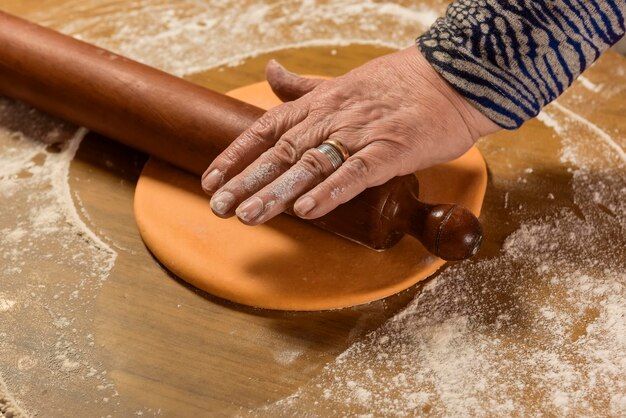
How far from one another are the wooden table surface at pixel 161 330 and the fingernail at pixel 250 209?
0.25 metres

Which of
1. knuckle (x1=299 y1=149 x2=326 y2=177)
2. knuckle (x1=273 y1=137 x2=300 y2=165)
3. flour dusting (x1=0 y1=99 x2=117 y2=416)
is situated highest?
knuckle (x1=299 y1=149 x2=326 y2=177)

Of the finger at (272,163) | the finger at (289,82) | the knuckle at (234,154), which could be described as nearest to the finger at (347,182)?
the finger at (272,163)

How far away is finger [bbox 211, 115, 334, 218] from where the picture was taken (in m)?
1.32

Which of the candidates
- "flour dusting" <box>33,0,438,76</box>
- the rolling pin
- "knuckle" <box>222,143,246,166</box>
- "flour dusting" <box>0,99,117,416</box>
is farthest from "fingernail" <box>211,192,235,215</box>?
"flour dusting" <box>33,0,438,76</box>

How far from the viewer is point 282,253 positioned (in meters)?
1.48

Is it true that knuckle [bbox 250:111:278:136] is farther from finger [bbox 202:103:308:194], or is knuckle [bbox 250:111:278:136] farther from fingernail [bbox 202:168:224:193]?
fingernail [bbox 202:168:224:193]

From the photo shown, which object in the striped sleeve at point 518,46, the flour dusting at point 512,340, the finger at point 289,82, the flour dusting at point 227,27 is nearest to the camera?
the flour dusting at point 512,340

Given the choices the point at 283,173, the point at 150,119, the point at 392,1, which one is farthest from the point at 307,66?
the point at 283,173

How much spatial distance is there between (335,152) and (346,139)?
5 cm

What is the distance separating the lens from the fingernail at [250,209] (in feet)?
4.16

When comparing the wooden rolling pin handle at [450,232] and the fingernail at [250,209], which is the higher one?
the fingernail at [250,209]

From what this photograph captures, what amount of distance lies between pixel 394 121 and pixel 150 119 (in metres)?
0.60

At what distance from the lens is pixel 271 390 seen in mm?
1269

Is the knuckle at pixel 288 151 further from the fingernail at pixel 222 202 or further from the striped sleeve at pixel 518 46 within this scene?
the striped sleeve at pixel 518 46
